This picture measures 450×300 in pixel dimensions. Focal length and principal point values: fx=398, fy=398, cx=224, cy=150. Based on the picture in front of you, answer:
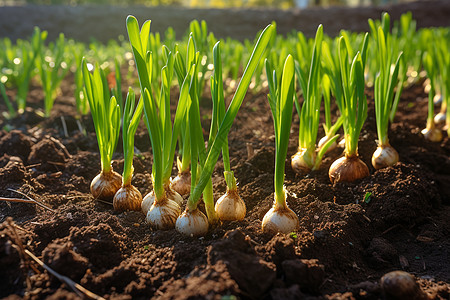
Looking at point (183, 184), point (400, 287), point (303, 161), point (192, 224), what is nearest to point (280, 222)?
point (192, 224)

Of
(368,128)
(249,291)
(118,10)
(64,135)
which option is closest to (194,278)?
(249,291)

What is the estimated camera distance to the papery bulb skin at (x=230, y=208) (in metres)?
1.27

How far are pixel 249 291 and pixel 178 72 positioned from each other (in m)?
0.72

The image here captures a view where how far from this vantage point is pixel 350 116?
162cm

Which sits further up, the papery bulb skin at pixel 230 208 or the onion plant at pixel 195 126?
the onion plant at pixel 195 126

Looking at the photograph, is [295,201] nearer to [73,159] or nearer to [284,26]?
[73,159]

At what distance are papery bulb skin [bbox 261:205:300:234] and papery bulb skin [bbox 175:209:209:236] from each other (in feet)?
0.62

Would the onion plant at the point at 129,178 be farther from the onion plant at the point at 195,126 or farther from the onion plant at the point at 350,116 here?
the onion plant at the point at 350,116

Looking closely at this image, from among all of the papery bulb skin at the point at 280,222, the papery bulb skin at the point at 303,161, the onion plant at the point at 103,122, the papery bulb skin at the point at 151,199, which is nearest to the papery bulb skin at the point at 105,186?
the onion plant at the point at 103,122

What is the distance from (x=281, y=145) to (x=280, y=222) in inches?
9.3

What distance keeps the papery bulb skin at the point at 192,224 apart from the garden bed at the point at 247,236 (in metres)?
0.03

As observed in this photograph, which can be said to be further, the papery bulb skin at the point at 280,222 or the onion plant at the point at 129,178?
the onion plant at the point at 129,178

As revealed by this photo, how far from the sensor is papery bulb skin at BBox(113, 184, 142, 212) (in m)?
1.40

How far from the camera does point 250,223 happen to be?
1.29 meters
